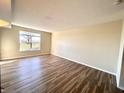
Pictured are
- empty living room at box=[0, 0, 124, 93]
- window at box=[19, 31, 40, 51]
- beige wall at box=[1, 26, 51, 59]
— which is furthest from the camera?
window at box=[19, 31, 40, 51]

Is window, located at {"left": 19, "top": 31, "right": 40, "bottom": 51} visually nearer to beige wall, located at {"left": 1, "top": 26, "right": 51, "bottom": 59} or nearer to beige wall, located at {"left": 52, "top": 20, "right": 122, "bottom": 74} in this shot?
beige wall, located at {"left": 1, "top": 26, "right": 51, "bottom": 59}

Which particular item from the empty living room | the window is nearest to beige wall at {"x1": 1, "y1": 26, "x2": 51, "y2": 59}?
the empty living room

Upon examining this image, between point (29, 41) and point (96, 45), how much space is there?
5.18 metres

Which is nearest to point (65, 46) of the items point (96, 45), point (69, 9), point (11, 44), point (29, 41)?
point (96, 45)

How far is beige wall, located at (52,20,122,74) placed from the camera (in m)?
3.80

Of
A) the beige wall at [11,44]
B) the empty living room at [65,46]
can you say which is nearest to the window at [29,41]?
the empty living room at [65,46]

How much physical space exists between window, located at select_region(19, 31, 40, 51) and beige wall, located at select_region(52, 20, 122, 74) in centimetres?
263

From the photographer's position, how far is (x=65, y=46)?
6770mm

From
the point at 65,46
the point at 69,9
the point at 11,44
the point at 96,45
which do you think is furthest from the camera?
the point at 65,46

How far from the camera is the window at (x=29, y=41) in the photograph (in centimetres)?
632

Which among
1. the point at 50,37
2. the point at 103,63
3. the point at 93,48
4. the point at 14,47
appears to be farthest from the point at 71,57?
the point at 14,47

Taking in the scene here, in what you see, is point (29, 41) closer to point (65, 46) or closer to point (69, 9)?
point (65, 46)

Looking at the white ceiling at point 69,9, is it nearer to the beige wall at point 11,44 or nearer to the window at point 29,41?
the beige wall at point 11,44

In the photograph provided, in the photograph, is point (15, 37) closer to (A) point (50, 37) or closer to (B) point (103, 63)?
(A) point (50, 37)
